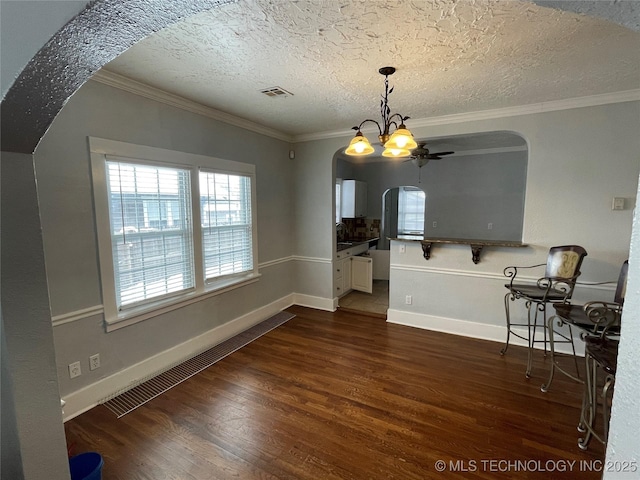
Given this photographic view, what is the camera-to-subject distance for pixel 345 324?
12.4 ft

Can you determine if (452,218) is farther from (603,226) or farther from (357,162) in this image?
(603,226)

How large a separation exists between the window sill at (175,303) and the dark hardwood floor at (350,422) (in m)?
0.65

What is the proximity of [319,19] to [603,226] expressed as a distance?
3208mm

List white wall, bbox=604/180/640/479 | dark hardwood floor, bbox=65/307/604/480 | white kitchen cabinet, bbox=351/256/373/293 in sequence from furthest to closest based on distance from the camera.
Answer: white kitchen cabinet, bbox=351/256/373/293 < dark hardwood floor, bbox=65/307/604/480 < white wall, bbox=604/180/640/479

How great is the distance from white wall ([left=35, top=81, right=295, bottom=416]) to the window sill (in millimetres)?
54

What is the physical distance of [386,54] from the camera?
6.38 feet

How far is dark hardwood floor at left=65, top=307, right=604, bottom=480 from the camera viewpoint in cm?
171

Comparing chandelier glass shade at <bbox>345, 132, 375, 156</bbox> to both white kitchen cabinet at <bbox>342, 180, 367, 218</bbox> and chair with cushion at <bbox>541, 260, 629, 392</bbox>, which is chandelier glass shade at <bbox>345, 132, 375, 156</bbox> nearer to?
chair with cushion at <bbox>541, 260, 629, 392</bbox>

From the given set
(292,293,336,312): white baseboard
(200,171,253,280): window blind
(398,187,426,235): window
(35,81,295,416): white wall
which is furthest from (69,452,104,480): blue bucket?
(398,187,426,235): window

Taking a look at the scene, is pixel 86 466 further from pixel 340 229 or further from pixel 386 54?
pixel 340 229

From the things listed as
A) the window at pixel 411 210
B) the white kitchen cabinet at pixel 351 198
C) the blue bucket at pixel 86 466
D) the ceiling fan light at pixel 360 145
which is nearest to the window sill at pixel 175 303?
the blue bucket at pixel 86 466

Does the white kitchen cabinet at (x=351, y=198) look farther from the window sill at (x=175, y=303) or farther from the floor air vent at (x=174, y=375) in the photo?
the floor air vent at (x=174, y=375)

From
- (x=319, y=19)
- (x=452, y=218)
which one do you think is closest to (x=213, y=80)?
(x=319, y=19)

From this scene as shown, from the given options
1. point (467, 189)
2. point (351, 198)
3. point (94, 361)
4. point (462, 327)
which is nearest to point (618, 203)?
point (462, 327)
